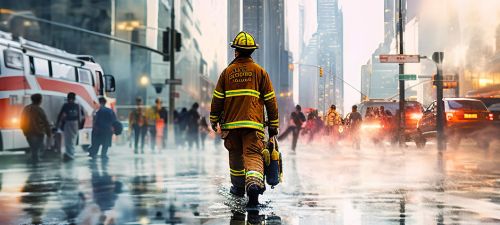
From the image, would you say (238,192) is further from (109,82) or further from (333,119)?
(109,82)

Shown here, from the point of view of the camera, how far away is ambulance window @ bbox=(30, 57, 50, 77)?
21.8 metres

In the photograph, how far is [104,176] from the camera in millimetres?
13547

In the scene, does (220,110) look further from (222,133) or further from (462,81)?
(462,81)

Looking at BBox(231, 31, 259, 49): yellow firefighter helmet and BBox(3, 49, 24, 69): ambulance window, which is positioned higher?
BBox(3, 49, 24, 69): ambulance window

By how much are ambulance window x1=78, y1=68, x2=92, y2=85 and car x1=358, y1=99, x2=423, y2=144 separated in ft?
37.8

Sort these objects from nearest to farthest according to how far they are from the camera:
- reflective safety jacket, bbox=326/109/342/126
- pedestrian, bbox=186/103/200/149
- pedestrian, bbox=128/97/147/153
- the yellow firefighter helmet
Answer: the yellow firefighter helmet < pedestrian, bbox=128/97/147/153 < reflective safety jacket, bbox=326/109/342/126 < pedestrian, bbox=186/103/200/149

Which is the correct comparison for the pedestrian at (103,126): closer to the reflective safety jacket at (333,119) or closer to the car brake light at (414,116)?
the reflective safety jacket at (333,119)

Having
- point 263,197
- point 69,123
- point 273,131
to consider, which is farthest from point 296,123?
point 273,131

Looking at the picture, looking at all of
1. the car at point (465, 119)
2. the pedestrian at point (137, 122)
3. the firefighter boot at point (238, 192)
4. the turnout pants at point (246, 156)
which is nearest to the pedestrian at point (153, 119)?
the pedestrian at point (137, 122)

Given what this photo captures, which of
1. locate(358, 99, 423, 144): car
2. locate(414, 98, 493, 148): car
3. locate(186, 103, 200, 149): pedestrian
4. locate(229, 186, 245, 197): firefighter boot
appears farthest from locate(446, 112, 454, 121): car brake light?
locate(229, 186, 245, 197): firefighter boot

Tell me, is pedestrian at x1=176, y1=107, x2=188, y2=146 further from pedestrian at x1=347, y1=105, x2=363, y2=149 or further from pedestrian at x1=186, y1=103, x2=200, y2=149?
pedestrian at x1=347, y1=105, x2=363, y2=149

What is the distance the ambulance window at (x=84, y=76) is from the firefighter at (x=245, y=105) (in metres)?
18.4

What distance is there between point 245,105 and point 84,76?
1923cm

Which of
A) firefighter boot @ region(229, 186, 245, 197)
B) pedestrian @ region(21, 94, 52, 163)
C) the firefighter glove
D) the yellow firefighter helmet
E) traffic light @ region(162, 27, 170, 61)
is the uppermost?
traffic light @ region(162, 27, 170, 61)
